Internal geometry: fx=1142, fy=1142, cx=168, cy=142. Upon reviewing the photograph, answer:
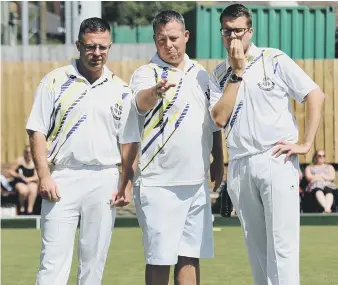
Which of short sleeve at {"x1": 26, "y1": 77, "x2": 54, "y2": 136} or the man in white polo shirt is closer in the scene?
short sleeve at {"x1": 26, "y1": 77, "x2": 54, "y2": 136}

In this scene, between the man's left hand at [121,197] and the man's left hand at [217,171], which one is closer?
the man's left hand at [121,197]

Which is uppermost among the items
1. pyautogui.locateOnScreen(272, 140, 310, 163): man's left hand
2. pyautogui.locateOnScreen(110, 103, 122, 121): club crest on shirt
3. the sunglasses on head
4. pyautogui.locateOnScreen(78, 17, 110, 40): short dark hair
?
pyautogui.locateOnScreen(78, 17, 110, 40): short dark hair

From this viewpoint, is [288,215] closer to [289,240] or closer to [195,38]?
[289,240]

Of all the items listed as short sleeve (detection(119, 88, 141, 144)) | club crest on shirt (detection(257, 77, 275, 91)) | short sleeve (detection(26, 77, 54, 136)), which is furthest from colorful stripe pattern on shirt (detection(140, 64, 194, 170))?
short sleeve (detection(26, 77, 54, 136))

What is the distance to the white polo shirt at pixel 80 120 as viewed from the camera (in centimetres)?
672

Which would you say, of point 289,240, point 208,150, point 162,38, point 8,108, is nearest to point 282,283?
point 289,240

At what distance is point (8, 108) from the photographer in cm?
1783

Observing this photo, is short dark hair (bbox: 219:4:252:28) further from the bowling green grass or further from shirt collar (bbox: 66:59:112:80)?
the bowling green grass

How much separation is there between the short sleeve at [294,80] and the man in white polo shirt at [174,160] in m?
0.55

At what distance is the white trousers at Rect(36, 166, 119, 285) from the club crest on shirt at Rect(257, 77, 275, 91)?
1009 millimetres

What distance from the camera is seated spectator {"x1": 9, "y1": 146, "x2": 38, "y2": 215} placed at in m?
15.3

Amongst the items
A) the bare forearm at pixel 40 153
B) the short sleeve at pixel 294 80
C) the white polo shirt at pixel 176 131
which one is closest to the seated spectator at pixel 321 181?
the white polo shirt at pixel 176 131

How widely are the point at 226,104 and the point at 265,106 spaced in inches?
9.2

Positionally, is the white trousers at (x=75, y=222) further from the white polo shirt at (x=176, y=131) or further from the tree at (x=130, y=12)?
the tree at (x=130, y=12)
